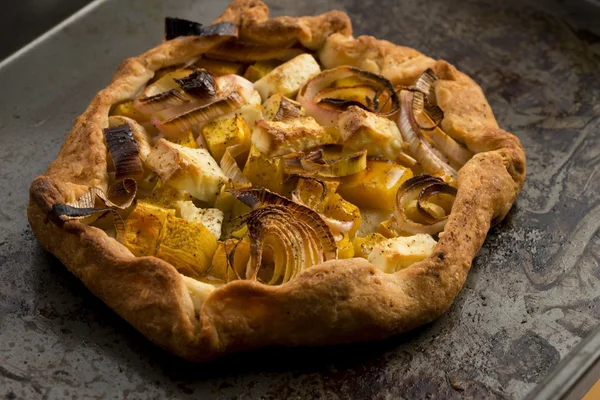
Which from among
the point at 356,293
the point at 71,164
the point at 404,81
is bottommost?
the point at 71,164

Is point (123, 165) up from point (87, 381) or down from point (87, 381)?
up

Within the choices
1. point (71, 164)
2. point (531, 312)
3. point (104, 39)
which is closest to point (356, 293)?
point (531, 312)

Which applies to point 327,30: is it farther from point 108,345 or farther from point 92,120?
point 108,345

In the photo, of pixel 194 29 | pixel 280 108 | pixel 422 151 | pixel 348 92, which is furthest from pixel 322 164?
pixel 194 29

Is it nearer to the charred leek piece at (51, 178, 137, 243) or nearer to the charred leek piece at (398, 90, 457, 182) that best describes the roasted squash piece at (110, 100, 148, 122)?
the charred leek piece at (51, 178, 137, 243)

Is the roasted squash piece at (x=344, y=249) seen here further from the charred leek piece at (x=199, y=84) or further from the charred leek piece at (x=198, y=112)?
the charred leek piece at (x=199, y=84)

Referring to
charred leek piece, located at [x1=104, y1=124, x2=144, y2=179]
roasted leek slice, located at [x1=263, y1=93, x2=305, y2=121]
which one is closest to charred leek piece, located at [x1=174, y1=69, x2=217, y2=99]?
roasted leek slice, located at [x1=263, y1=93, x2=305, y2=121]

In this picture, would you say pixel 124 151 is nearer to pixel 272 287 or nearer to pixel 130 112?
pixel 130 112
